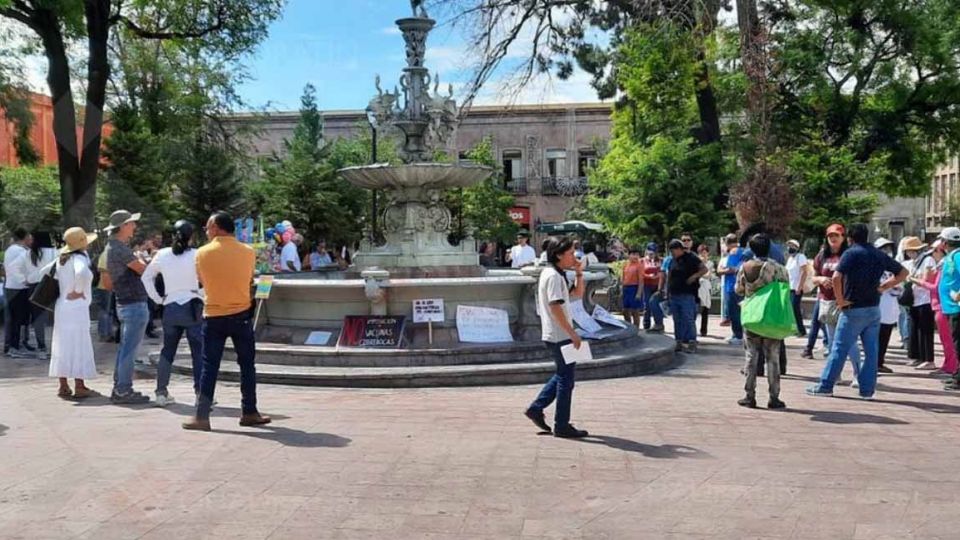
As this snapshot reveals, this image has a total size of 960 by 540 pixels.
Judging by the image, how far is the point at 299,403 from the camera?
8.80 m

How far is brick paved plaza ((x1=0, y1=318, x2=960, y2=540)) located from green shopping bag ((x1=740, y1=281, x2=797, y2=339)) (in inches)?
29.6

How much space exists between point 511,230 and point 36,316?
2898cm

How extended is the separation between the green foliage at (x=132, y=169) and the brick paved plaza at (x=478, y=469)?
27497mm

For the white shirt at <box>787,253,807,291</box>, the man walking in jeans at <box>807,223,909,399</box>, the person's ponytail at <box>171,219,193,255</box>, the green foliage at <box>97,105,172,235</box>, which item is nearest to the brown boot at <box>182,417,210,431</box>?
the person's ponytail at <box>171,219,193,255</box>

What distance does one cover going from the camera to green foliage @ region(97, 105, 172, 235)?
34844mm

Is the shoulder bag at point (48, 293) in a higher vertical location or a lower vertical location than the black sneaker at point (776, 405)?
higher

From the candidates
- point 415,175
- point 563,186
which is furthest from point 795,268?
point 563,186

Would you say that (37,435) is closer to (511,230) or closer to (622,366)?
(622,366)

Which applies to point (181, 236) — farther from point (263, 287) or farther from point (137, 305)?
point (263, 287)

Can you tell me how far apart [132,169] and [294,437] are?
30.8 metres

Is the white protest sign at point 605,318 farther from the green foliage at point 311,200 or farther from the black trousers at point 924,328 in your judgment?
the green foliage at point 311,200

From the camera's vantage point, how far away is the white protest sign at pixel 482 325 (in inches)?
429

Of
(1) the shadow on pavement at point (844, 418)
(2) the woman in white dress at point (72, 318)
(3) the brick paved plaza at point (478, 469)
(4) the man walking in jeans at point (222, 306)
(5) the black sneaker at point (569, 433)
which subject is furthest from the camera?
(2) the woman in white dress at point (72, 318)

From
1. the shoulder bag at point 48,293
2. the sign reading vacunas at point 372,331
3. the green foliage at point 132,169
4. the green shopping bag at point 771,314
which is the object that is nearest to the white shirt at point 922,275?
the green shopping bag at point 771,314
